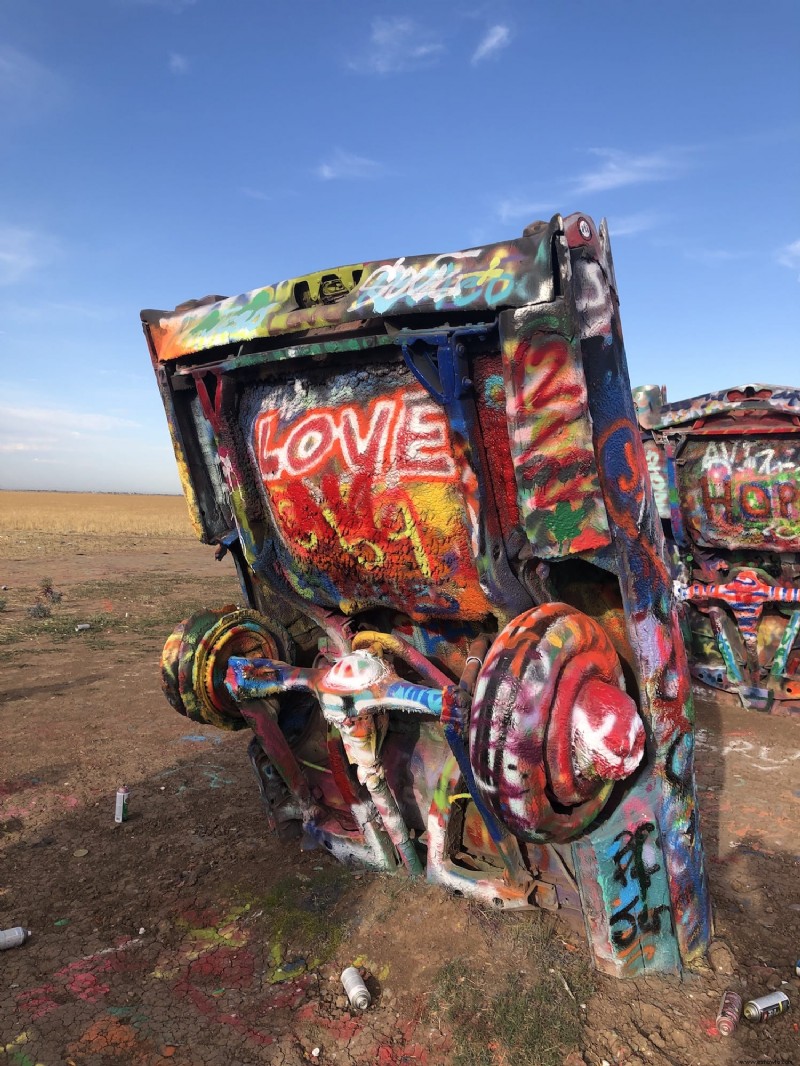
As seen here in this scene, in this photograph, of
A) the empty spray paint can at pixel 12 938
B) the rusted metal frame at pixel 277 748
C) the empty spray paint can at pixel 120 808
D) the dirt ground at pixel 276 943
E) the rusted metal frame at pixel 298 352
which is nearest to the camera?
the rusted metal frame at pixel 298 352

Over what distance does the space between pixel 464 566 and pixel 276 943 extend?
74.2 inches

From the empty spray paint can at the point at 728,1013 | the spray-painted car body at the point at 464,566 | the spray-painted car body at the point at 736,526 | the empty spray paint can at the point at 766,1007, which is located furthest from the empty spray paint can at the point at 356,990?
the spray-painted car body at the point at 736,526

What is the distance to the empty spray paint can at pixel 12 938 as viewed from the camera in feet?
10.2

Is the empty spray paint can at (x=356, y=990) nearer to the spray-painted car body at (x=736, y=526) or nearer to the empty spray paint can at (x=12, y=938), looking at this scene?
the empty spray paint can at (x=12, y=938)

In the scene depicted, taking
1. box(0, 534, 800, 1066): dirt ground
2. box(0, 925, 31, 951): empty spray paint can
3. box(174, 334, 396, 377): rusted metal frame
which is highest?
box(174, 334, 396, 377): rusted metal frame

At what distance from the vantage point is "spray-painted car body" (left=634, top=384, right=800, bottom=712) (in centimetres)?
623

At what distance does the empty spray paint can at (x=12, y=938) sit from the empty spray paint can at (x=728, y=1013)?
2856 mm

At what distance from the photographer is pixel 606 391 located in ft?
8.08

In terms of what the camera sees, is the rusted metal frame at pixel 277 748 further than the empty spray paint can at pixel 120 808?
No

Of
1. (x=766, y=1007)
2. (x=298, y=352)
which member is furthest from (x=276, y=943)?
(x=298, y=352)

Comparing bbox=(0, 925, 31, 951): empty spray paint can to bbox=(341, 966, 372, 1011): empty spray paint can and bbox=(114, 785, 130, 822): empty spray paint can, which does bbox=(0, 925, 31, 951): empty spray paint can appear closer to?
bbox=(114, 785, 130, 822): empty spray paint can

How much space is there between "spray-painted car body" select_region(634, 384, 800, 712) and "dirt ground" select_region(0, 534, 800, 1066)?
131 cm

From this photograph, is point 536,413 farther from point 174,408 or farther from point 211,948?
point 211,948

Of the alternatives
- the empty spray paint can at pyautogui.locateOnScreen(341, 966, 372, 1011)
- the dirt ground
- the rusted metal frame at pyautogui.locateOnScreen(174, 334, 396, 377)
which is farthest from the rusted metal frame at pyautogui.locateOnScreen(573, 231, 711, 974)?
the empty spray paint can at pyautogui.locateOnScreen(341, 966, 372, 1011)
